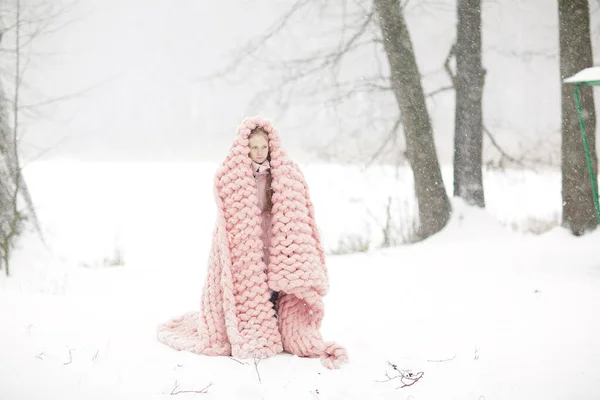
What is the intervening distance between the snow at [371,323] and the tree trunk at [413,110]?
1.61ft

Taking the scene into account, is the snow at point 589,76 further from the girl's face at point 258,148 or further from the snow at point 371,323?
the girl's face at point 258,148

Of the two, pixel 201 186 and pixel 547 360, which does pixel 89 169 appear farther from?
→ pixel 547 360

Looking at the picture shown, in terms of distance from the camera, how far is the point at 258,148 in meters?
3.80

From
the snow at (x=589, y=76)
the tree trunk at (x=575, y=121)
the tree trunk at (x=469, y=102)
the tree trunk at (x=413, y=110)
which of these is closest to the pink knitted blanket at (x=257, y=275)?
the snow at (x=589, y=76)

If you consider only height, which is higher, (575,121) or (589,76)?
(589,76)

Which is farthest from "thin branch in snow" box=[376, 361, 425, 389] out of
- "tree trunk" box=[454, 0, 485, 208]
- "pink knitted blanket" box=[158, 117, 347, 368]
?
"tree trunk" box=[454, 0, 485, 208]

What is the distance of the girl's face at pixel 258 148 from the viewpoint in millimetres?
3789

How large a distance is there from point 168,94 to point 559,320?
2853cm

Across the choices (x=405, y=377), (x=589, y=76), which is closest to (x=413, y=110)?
(x=589, y=76)

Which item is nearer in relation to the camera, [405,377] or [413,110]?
[405,377]

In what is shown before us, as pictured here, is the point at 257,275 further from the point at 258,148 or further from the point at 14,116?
the point at 14,116

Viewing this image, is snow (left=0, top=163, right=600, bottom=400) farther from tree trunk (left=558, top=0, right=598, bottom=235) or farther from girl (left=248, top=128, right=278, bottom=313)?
girl (left=248, top=128, right=278, bottom=313)

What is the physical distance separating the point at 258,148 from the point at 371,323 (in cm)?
191

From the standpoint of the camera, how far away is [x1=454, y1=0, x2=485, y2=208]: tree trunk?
25.4ft
